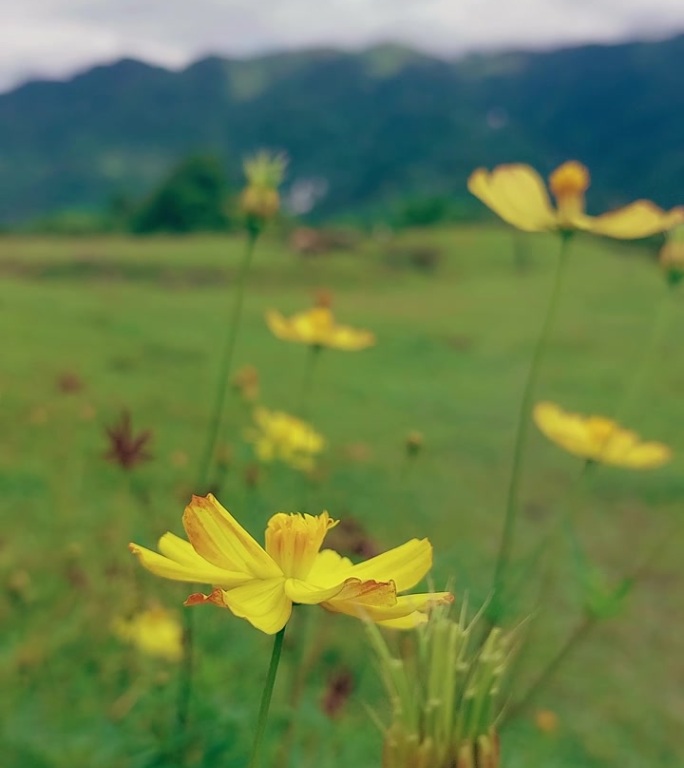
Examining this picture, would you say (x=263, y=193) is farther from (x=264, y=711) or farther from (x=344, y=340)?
(x=264, y=711)

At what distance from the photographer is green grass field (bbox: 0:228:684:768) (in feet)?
2.53

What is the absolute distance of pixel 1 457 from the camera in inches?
60.9

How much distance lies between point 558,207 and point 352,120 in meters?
15.5

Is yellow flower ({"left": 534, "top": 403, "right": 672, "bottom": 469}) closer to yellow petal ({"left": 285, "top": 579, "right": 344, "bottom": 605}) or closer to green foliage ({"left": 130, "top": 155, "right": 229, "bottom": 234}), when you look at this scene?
yellow petal ({"left": 285, "top": 579, "right": 344, "bottom": 605})

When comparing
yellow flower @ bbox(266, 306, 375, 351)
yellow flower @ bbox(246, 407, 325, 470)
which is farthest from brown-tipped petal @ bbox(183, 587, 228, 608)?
yellow flower @ bbox(246, 407, 325, 470)

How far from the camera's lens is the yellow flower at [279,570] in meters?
0.20

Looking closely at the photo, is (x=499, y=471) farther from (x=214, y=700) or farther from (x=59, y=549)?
(x=214, y=700)

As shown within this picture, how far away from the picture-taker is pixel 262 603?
0.71 ft

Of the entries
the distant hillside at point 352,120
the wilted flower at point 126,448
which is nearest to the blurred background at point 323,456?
the wilted flower at point 126,448

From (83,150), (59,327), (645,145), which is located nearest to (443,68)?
(83,150)

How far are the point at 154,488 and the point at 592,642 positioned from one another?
723mm

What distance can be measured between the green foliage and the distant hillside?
3.51 meters

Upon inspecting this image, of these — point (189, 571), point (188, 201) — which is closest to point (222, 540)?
point (189, 571)

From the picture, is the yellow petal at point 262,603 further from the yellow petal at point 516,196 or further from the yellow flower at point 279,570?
the yellow petal at point 516,196
